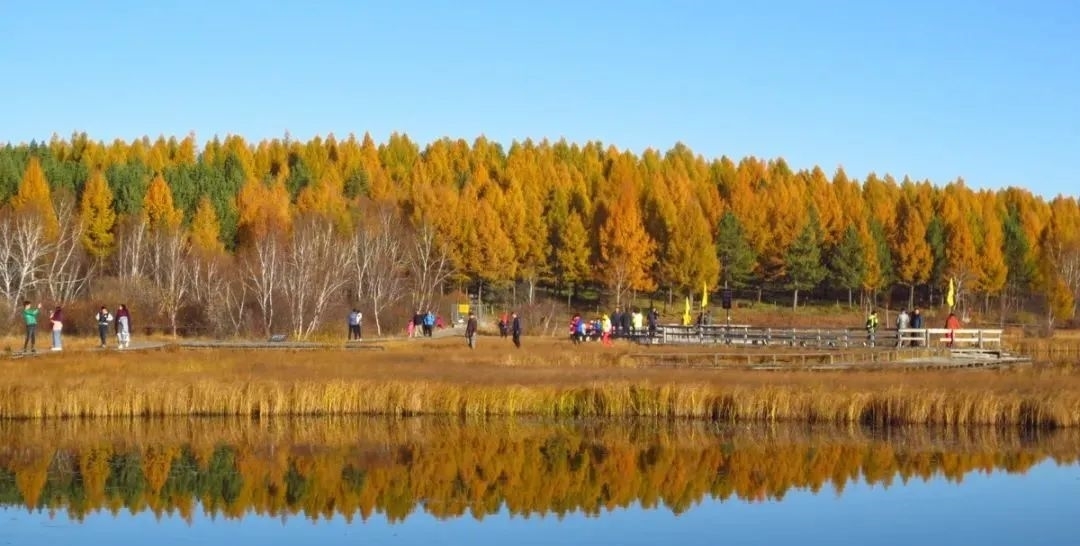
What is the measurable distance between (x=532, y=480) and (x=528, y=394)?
7.66m

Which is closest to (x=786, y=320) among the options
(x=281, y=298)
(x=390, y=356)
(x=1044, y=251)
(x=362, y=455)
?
(x=1044, y=251)

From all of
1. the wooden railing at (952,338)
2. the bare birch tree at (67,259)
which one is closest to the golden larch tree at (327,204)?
the bare birch tree at (67,259)

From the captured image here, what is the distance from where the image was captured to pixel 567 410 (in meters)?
34.7

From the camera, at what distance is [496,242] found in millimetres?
88312

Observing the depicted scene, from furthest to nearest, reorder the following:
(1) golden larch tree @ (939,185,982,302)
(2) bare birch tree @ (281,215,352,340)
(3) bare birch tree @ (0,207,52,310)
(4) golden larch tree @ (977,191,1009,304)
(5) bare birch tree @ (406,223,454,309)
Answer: (4) golden larch tree @ (977,191,1009,304)
(1) golden larch tree @ (939,185,982,302)
(5) bare birch tree @ (406,223,454,309)
(3) bare birch tree @ (0,207,52,310)
(2) bare birch tree @ (281,215,352,340)

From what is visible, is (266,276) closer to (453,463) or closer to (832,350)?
(832,350)

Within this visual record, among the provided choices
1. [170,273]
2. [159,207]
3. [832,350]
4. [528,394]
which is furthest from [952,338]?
[159,207]

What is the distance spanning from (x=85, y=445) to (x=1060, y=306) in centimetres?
6977

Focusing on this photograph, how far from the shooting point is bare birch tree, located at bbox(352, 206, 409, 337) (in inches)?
2783

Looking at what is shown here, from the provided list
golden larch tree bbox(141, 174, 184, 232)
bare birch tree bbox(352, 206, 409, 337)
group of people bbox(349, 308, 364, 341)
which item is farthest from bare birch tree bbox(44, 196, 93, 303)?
group of people bbox(349, 308, 364, 341)

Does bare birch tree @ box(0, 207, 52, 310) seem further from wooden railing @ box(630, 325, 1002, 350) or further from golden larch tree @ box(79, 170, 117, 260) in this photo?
wooden railing @ box(630, 325, 1002, 350)

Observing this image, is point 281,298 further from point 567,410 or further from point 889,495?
point 889,495

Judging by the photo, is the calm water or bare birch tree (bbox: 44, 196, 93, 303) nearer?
the calm water

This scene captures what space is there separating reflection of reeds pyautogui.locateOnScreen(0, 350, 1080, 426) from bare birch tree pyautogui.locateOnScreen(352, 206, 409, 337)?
93.6 feet
